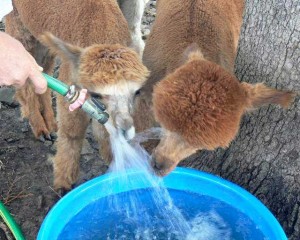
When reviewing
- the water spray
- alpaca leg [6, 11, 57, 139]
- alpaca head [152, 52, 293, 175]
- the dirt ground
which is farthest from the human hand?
alpaca leg [6, 11, 57, 139]

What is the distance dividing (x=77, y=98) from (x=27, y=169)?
4.90 ft

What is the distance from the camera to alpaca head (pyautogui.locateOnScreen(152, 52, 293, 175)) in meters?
2.39

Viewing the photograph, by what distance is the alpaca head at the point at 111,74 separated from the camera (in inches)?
119

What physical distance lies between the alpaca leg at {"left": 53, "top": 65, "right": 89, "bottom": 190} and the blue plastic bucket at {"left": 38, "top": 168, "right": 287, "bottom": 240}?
741mm

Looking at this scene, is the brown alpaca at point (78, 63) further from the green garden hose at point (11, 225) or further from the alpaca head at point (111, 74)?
the green garden hose at point (11, 225)

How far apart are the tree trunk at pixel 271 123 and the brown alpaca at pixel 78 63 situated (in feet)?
2.24

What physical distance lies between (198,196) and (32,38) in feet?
6.90

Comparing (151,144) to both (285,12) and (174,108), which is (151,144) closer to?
(174,108)

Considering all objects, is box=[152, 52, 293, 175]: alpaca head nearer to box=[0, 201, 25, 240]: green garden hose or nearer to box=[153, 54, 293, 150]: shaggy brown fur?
box=[153, 54, 293, 150]: shaggy brown fur

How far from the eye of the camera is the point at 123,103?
3125 mm

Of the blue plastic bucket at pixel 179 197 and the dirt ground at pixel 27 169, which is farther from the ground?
the blue plastic bucket at pixel 179 197

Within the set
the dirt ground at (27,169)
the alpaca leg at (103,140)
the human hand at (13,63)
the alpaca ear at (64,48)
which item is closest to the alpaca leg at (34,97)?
the dirt ground at (27,169)

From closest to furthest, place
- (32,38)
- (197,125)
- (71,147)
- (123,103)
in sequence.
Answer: (197,125), (123,103), (71,147), (32,38)

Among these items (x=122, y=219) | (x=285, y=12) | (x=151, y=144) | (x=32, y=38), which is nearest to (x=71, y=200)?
(x=122, y=219)
